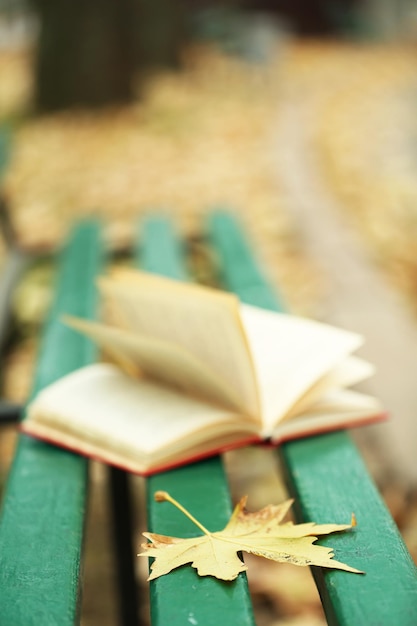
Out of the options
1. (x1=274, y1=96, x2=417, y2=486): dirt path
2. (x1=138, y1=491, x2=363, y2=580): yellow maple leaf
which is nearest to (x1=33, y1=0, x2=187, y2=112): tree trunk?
(x1=274, y1=96, x2=417, y2=486): dirt path

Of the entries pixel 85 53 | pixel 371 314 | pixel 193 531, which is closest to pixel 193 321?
pixel 193 531

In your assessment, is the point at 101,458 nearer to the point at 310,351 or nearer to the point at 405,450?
the point at 310,351

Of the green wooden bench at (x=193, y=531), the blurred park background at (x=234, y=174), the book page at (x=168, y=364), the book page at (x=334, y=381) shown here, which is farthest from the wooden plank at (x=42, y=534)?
the blurred park background at (x=234, y=174)

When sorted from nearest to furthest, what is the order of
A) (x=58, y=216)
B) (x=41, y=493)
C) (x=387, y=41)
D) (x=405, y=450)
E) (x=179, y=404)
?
(x=41, y=493) < (x=179, y=404) < (x=405, y=450) < (x=58, y=216) < (x=387, y=41)

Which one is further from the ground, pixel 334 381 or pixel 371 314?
pixel 334 381

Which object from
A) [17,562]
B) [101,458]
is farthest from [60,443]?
[17,562]

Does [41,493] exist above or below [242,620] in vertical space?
below

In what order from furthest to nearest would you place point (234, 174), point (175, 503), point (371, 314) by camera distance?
point (234, 174)
point (371, 314)
point (175, 503)

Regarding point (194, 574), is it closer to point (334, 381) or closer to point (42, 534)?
point (42, 534)
